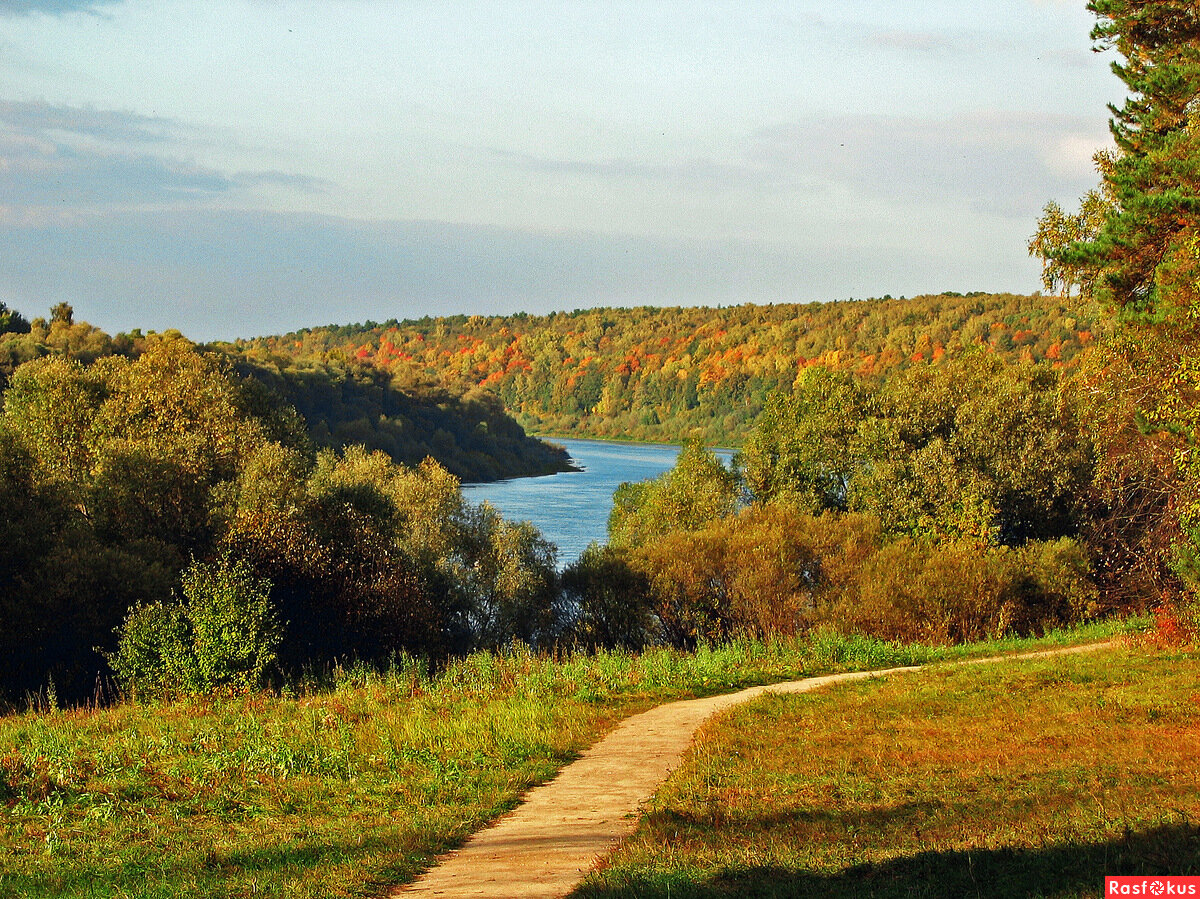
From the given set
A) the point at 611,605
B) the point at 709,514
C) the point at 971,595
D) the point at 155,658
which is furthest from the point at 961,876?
the point at 709,514

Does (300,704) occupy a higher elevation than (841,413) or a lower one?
lower

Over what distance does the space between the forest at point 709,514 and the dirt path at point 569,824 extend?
7.91m

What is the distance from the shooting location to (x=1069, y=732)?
11.5 metres

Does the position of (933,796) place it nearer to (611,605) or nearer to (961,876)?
(961,876)

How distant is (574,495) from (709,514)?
35312 mm

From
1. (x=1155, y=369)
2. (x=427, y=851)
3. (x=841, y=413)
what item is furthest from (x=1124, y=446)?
(x=427, y=851)

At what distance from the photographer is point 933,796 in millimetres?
8836

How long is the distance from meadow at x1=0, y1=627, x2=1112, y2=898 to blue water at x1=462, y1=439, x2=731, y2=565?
29.8m

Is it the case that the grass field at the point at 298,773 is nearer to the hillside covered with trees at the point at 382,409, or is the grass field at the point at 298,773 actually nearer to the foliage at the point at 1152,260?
the foliage at the point at 1152,260

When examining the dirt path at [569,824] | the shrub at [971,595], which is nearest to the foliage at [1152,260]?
Result: the shrub at [971,595]

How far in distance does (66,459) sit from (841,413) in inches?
943

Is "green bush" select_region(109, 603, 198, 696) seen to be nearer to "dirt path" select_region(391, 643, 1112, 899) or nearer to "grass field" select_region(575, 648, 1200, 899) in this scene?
"dirt path" select_region(391, 643, 1112, 899)

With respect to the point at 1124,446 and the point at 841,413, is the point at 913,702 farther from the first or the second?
the point at 841,413

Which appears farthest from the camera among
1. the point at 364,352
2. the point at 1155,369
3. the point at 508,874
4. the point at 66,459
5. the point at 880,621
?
the point at 364,352
